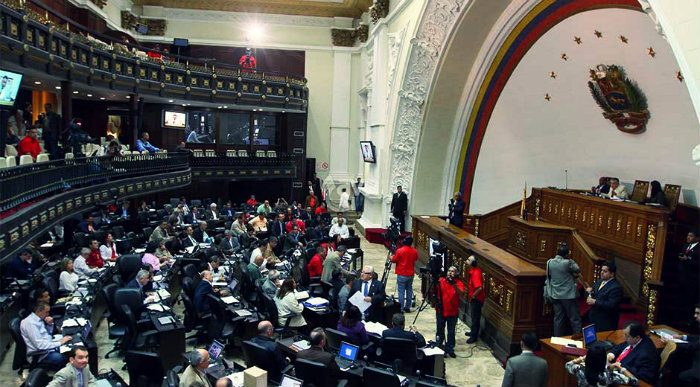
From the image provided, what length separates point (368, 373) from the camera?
20.9ft

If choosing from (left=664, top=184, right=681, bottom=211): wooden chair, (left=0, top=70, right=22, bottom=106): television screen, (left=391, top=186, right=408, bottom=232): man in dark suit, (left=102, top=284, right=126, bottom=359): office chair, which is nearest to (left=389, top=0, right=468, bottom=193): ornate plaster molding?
(left=391, top=186, right=408, bottom=232): man in dark suit

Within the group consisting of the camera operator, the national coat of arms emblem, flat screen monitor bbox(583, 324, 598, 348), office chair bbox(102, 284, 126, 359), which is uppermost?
the national coat of arms emblem

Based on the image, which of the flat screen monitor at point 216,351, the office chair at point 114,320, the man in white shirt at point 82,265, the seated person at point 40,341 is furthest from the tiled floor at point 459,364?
the flat screen monitor at point 216,351

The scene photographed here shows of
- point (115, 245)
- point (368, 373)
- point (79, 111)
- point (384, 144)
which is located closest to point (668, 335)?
point (368, 373)

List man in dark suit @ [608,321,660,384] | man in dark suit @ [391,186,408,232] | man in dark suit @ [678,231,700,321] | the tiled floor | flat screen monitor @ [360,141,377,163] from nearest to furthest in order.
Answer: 1. man in dark suit @ [608,321,660,384]
2. the tiled floor
3. man in dark suit @ [678,231,700,321]
4. man in dark suit @ [391,186,408,232]
5. flat screen monitor @ [360,141,377,163]

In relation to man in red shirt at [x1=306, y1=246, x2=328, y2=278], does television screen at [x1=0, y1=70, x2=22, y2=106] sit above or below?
above

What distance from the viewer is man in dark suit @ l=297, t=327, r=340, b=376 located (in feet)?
21.9

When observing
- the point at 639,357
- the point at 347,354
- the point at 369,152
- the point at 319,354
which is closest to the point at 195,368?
the point at 319,354

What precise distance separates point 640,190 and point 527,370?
24.3 ft

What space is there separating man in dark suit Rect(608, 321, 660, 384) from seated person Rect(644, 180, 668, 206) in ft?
17.2

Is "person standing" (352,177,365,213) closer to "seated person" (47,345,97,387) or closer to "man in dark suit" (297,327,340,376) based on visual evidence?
"man in dark suit" (297,327,340,376)

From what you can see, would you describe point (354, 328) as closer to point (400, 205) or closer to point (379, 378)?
point (379, 378)

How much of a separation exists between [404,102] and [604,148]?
24.7ft

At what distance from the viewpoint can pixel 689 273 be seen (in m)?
9.17
